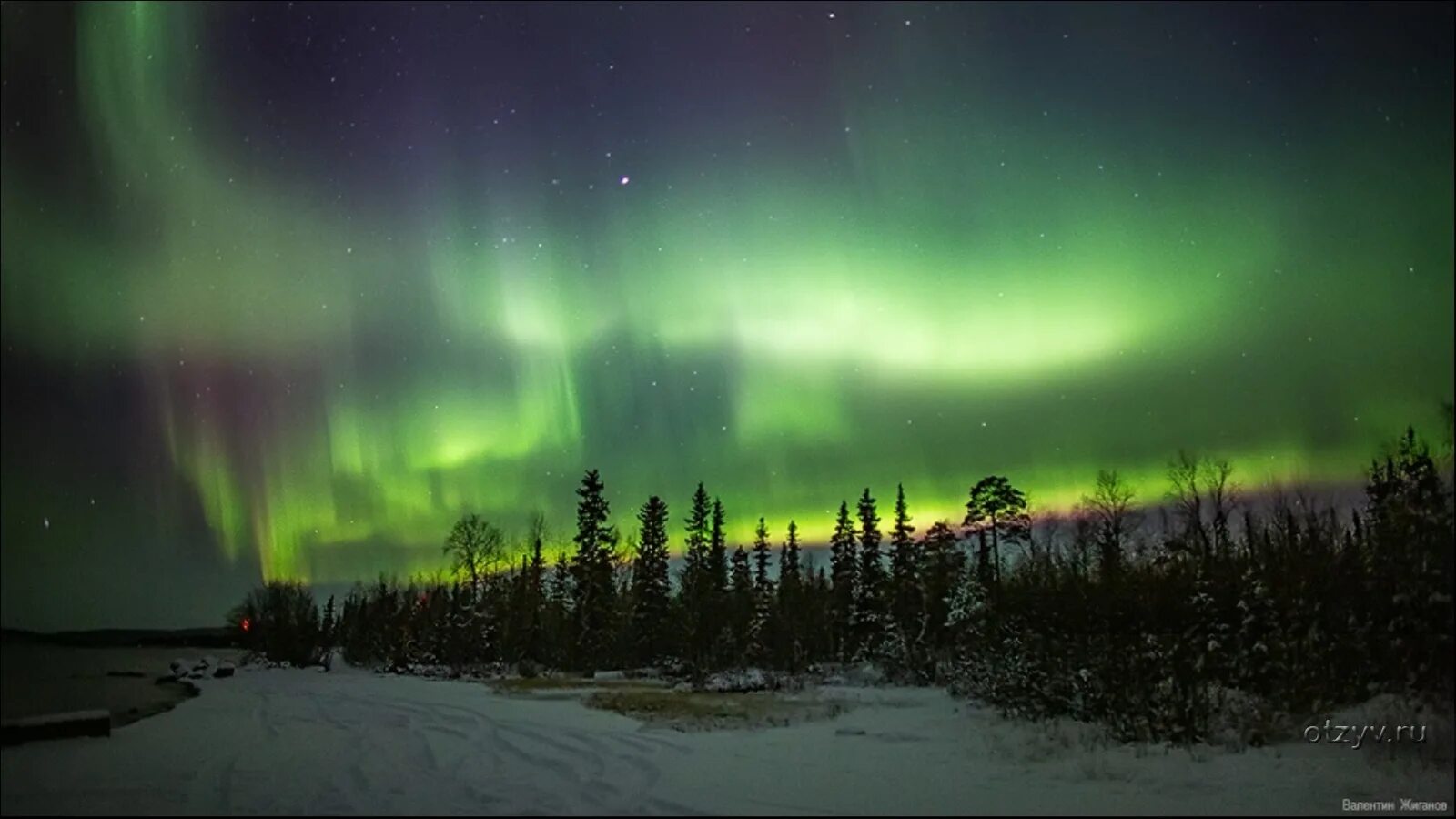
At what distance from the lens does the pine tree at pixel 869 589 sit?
44366mm

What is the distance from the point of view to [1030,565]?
2878cm

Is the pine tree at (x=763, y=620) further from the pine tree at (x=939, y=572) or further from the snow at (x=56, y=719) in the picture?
the snow at (x=56, y=719)

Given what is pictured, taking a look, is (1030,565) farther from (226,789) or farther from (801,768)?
(226,789)

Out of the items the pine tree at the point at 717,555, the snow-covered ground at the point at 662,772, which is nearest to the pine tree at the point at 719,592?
the pine tree at the point at 717,555

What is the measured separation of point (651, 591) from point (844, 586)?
38.5 ft

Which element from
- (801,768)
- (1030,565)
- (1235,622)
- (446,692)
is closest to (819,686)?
(1030,565)

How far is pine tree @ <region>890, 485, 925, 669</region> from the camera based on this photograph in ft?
121

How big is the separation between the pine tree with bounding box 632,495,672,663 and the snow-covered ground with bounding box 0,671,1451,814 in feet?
109

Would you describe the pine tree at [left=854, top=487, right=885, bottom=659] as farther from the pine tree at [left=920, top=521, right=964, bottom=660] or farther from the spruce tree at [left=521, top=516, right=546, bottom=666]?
the spruce tree at [left=521, top=516, right=546, bottom=666]

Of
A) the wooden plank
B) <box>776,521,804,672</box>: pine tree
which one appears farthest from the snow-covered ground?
<box>776,521,804,672</box>: pine tree

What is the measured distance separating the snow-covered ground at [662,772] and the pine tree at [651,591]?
109 feet

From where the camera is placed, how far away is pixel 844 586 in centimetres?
5653

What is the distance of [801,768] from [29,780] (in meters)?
11.6

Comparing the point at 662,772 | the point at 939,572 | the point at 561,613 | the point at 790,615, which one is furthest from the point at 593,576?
the point at 662,772
